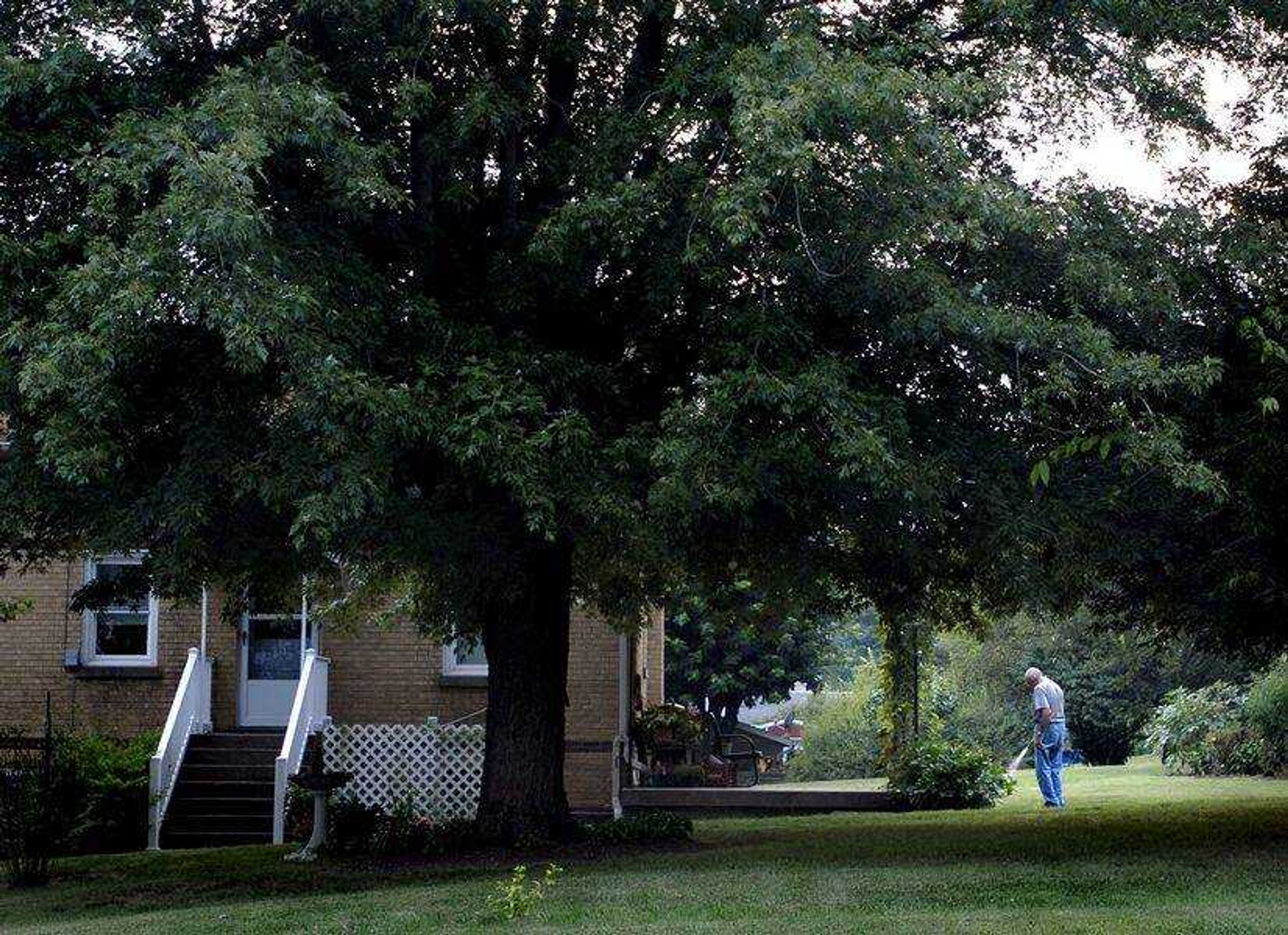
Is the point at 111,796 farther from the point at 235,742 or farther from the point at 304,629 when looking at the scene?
the point at 304,629

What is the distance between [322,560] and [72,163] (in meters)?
3.47

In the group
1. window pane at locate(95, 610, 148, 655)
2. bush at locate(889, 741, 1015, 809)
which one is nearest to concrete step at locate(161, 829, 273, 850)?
window pane at locate(95, 610, 148, 655)

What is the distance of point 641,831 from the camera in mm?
16516

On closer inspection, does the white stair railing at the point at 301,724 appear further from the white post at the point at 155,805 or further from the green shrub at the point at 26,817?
the green shrub at the point at 26,817

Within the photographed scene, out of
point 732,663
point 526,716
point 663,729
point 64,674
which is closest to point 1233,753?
point 663,729

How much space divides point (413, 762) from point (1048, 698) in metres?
7.59

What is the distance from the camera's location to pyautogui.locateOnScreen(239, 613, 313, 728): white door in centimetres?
2284

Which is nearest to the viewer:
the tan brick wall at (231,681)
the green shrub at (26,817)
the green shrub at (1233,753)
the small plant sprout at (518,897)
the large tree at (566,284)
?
the small plant sprout at (518,897)

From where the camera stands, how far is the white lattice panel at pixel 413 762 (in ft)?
65.6

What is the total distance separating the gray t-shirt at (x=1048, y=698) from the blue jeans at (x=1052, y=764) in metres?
0.16

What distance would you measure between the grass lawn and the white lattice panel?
2.24 meters

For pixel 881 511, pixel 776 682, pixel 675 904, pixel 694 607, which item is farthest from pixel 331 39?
pixel 776 682

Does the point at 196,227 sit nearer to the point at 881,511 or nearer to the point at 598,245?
the point at 598,245

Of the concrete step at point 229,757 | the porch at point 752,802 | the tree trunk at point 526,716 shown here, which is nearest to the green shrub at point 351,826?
the tree trunk at point 526,716
